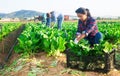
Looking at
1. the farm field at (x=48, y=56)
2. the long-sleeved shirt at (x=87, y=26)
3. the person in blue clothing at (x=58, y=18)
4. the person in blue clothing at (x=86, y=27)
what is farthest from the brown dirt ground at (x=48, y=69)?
the person in blue clothing at (x=58, y=18)

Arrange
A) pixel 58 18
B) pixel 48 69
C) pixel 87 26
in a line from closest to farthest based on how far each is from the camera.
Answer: pixel 48 69 < pixel 87 26 < pixel 58 18

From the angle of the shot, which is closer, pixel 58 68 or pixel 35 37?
pixel 58 68

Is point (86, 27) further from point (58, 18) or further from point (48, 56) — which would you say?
point (58, 18)

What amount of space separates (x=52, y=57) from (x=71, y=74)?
217 centimetres

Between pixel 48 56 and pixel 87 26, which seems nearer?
pixel 87 26

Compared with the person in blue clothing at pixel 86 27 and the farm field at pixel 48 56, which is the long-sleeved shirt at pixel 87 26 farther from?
the farm field at pixel 48 56

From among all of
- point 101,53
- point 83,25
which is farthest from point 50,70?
point 83,25

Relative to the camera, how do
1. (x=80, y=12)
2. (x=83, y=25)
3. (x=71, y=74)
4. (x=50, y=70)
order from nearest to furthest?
(x=71, y=74) < (x=50, y=70) < (x=80, y=12) < (x=83, y=25)

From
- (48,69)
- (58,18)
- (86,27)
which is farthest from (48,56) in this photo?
(58,18)

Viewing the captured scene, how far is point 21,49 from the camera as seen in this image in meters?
10.1

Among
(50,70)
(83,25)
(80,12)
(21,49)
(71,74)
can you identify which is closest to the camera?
(71,74)

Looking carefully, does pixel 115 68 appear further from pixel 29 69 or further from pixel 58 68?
pixel 29 69

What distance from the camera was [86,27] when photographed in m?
7.96

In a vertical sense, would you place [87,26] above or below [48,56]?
above
